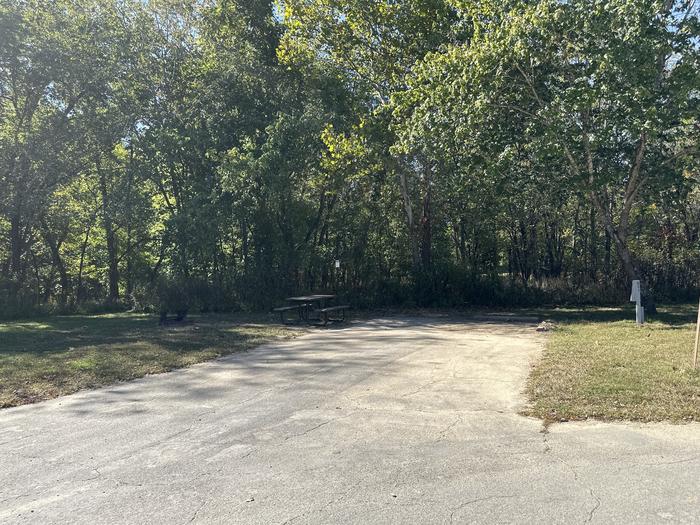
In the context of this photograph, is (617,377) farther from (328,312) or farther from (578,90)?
(328,312)

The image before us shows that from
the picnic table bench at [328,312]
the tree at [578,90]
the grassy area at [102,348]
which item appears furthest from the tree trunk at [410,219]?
the grassy area at [102,348]

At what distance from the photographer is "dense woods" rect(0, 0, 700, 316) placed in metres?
15.6

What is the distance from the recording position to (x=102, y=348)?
439 inches

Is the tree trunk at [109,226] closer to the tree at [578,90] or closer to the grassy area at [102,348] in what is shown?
the grassy area at [102,348]

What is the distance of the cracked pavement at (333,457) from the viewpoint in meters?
3.64

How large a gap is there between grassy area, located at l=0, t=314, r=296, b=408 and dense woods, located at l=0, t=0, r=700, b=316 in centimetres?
476

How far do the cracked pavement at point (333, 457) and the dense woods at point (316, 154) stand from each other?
10006 millimetres

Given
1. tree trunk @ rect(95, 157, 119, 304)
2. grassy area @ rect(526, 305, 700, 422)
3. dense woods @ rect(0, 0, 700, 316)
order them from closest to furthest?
grassy area @ rect(526, 305, 700, 422)
dense woods @ rect(0, 0, 700, 316)
tree trunk @ rect(95, 157, 119, 304)

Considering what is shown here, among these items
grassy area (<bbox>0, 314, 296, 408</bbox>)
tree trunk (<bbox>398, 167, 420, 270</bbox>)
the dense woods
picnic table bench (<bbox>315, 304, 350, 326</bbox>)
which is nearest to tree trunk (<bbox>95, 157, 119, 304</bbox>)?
the dense woods

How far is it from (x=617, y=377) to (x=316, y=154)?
Result: 14915 millimetres

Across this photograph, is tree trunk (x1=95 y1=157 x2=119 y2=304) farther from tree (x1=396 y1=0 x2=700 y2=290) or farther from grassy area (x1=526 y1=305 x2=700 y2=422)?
grassy area (x1=526 y1=305 x2=700 y2=422)

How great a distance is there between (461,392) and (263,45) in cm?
1803

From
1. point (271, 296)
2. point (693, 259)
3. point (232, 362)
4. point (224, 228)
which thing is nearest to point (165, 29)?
point (224, 228)

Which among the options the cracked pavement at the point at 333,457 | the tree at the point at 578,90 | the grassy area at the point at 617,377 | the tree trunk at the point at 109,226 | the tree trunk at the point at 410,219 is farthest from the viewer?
the tree trunk at the point at 109,226
